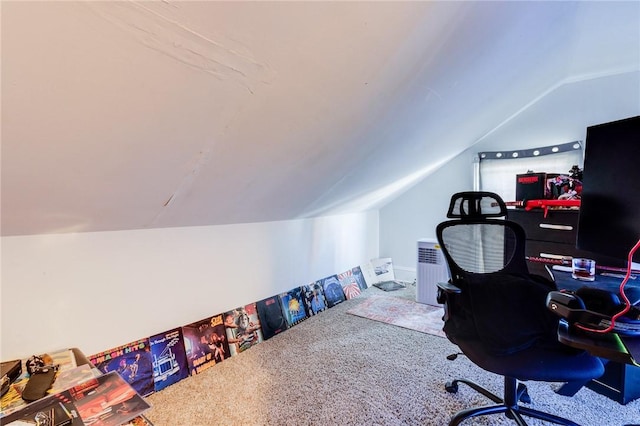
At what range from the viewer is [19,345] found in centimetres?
145

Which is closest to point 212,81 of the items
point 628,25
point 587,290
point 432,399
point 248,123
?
point 248,123

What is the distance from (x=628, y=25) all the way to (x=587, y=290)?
2.04m

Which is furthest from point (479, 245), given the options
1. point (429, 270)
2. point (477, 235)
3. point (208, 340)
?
point (208, 340)

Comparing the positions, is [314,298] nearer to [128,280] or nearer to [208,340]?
[208,340]

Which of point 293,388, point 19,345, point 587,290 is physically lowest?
point 293,388

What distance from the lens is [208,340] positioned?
2.16 meters

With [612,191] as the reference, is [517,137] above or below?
above

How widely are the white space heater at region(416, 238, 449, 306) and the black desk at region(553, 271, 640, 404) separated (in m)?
1.43

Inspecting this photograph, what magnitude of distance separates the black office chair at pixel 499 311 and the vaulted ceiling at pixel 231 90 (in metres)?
0.76

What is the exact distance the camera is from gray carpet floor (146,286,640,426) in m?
1.56

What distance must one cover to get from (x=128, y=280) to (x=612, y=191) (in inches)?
99.4

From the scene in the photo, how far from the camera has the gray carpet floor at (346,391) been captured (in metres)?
1.56

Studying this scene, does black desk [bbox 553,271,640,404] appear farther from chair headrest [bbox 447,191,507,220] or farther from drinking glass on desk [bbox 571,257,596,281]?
chair headrest [bbox 447,191,507,220]

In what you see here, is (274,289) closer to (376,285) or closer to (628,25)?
(376,285)
